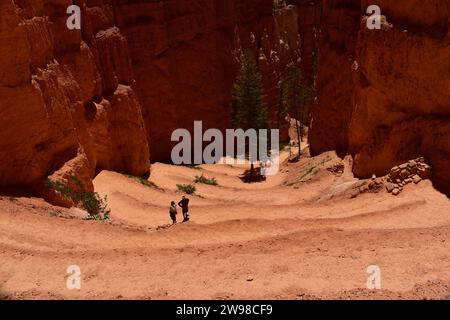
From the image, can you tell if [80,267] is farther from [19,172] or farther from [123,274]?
[19,172]

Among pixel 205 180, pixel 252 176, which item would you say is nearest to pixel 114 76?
pixel 205 180

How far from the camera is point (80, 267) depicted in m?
11.8

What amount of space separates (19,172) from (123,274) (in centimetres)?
879

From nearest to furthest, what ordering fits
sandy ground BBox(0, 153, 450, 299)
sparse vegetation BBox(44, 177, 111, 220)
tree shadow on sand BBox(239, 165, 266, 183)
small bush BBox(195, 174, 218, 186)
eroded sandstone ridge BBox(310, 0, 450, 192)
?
sandy ground BBox(0, 153, 450, 299) → eroded sandstone ridge BBox(310, 0, 450, 192) → sparse vegetation BBox(44, 177, 111, 220) → small bush BBox(195, 174, 218, 186) → tree shadow on sand BBox(239, 165, 266, 183)

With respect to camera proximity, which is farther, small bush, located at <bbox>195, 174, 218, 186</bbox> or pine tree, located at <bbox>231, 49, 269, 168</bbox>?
pine tree, located at <bbox>231, 49, 269, 168</bbox>

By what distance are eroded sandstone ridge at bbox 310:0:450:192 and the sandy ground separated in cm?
228

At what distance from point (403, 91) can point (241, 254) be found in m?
11.9

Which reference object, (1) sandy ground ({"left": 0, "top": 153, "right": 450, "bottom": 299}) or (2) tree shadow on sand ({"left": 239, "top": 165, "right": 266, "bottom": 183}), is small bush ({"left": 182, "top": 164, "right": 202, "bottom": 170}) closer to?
(2) tree shadow on sand ({"left": 239, "top": 165, "right": 266, "bottom": 183})

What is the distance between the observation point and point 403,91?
20.0 metres

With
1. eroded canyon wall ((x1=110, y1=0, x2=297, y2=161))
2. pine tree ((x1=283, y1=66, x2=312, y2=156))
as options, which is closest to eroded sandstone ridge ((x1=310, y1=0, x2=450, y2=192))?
eroded canyon wall ((x1=110, y1=0, x2=297, y2=161))

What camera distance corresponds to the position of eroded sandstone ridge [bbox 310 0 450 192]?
18.0 m

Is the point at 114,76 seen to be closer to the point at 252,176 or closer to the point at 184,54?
the point at 184,54

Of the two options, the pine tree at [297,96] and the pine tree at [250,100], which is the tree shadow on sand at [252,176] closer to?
the pine tree at [250,100]
